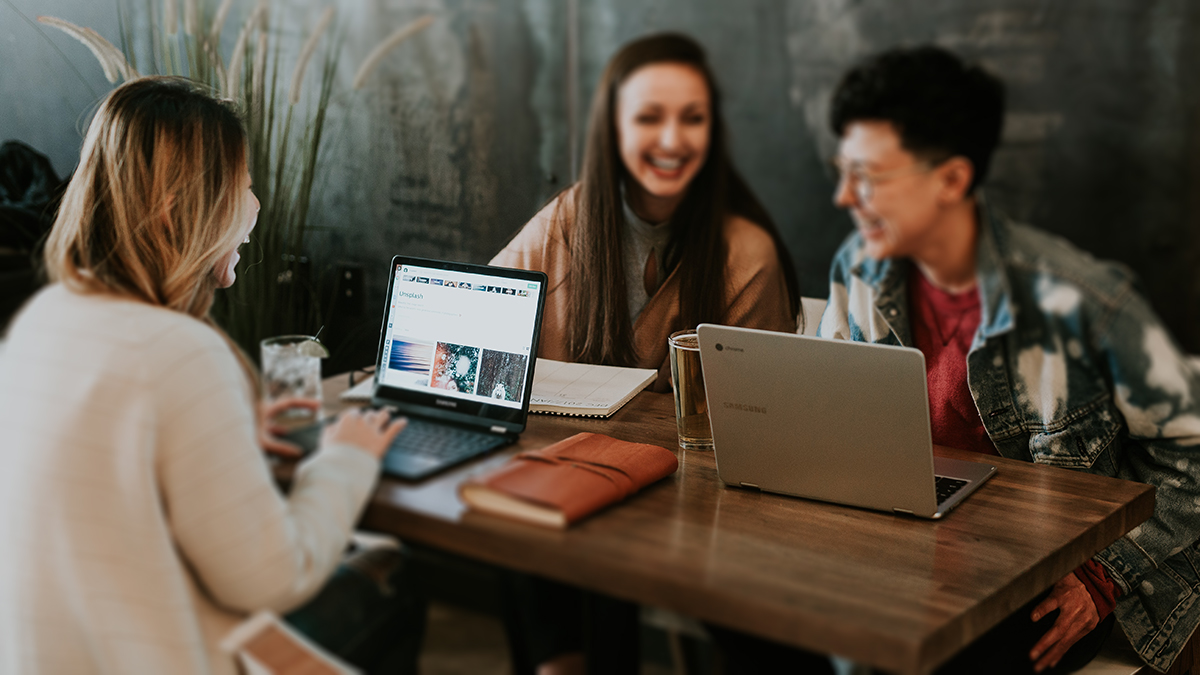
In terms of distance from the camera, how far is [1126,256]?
2.29 m

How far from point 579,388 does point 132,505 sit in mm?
756

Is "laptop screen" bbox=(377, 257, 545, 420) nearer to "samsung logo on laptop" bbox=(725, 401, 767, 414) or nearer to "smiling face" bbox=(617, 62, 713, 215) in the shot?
"samsung logo on laptop" bbox=(725, 401, 767, 414)

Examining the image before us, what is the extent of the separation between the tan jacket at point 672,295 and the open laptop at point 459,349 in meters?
0.38

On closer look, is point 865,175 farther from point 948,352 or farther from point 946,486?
point 946,486

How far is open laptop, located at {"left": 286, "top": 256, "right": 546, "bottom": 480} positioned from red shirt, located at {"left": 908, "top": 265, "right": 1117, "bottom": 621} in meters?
0.50

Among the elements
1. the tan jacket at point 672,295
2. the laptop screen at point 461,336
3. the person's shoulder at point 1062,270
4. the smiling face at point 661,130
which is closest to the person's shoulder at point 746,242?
the tan jacket at point 672,295

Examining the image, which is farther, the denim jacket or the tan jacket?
the tan jacket

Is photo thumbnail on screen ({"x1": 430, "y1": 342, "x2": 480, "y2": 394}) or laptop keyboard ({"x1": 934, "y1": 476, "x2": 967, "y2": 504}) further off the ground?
photo thumbnail on screen ({"x1": 430, "y1": 342, "x2": 480, "y2": 394})

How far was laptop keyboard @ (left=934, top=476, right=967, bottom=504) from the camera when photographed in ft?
4.16

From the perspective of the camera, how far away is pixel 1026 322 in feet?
3.82

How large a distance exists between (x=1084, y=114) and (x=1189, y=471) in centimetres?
118

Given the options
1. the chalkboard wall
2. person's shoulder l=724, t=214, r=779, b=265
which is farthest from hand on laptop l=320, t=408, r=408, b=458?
person's shoulder l=724, t=214, r=779, b=265

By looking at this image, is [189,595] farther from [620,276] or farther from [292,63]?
[292,63]

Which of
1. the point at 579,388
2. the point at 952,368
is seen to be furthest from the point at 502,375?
the point at 952,368
